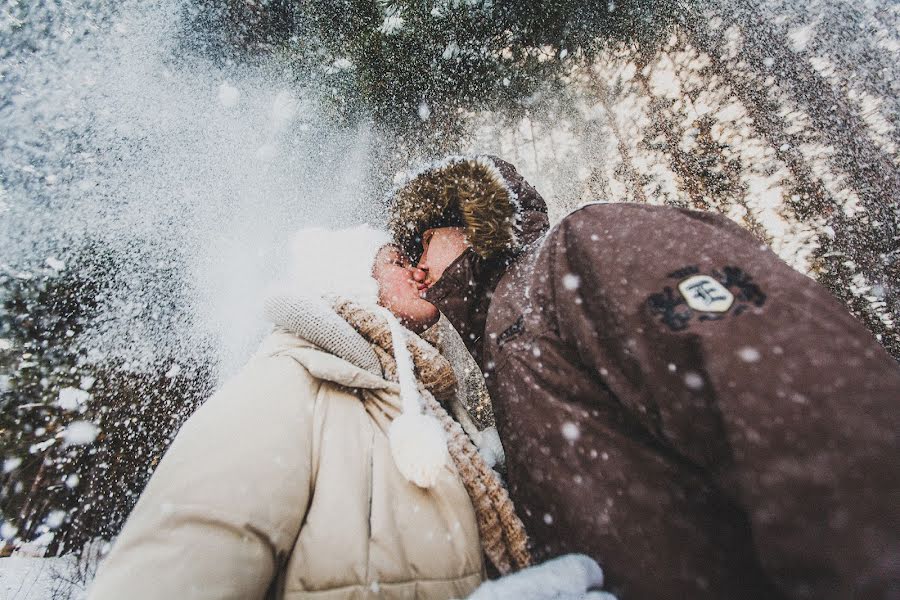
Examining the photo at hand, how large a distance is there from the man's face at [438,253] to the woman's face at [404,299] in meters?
0.05

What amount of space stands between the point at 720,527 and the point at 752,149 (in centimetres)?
203

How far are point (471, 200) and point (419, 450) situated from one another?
101cm

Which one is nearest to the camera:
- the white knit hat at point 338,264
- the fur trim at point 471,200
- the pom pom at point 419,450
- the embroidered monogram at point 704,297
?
the embroidered monogram at point 704,297

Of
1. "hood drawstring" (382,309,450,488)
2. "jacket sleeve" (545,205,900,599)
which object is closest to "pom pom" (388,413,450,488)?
"hood drawstring" (382,309,450,488)

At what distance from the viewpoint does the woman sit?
2.71 ft

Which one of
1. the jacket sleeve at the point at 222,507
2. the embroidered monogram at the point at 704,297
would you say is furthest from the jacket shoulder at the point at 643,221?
the jacket sleeve at the point at 222,507

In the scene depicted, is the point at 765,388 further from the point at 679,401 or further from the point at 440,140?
the point at 440,140

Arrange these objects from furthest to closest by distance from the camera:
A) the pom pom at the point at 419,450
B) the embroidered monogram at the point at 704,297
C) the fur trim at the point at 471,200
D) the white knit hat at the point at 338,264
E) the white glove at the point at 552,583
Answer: the white knit hat at the point at 338,264 → the fur trim at the point at 471,200 → the pom pom at the point at 419,450 → the white glove at the point at 552,583 → the embroidered monogram at the point at 704,297

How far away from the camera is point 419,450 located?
43.5 inches

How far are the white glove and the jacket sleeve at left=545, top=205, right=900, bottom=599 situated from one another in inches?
13.5

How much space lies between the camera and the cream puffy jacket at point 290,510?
81 cm

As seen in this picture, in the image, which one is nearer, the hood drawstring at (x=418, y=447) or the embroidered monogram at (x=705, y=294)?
the embroidered monogram at (x=705, y=294)

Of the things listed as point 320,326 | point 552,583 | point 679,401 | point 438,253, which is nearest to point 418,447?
point 552,583

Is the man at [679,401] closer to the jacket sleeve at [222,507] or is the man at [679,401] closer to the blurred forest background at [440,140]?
the jacket sleeve at [222,507]
